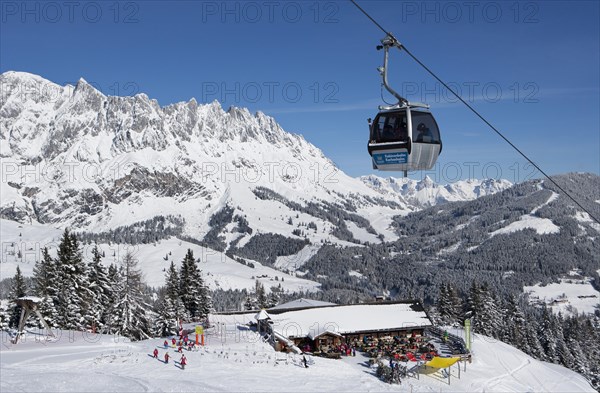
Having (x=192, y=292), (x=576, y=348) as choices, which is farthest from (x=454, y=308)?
(x=192, y=292)

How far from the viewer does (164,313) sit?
Answer: 183ft

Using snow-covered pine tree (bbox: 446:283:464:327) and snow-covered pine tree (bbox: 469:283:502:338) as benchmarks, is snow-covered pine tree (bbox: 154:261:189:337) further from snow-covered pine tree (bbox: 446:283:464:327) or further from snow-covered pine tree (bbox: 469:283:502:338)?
snow-covered pine tree (bbox: 469:283:502:338)

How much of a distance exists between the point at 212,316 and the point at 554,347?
168 ft

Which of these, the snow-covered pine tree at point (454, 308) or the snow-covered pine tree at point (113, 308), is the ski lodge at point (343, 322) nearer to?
the snow-covered pine tree at point (113, 308)

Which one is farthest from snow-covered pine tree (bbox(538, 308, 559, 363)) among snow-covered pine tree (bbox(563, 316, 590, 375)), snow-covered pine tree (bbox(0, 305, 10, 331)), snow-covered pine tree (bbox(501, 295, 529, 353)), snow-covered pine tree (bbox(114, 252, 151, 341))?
snow-covered pine tree (bbox(0, 305, 10, 331))

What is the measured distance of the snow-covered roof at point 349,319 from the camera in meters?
50.1

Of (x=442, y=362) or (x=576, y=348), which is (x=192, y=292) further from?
(x=576, y=348)

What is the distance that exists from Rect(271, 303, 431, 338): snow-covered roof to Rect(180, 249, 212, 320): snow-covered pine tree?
39.6 feet

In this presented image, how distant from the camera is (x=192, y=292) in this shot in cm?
6084

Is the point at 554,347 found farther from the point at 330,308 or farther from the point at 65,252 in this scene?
the point at 65,252

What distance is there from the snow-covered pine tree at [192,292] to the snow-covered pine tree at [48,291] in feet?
47.4

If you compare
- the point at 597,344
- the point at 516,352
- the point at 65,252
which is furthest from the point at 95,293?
the point at 597,344

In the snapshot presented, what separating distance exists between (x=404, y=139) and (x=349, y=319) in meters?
39.5

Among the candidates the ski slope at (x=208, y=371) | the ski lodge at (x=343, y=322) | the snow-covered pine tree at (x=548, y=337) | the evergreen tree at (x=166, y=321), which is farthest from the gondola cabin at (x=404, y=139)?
the snow-covered pine tree at (x=548, y=337)
